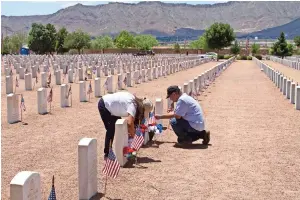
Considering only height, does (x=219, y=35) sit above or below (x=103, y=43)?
above

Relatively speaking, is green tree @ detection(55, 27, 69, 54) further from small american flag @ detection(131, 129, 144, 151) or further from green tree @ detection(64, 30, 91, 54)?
small american flag @ detection(131, 129, 144, 151)

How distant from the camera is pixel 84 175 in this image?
23.1 feet

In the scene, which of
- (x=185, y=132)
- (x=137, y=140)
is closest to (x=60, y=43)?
(x=185, y=132)

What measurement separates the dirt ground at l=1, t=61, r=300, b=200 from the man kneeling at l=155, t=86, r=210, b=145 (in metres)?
0.23

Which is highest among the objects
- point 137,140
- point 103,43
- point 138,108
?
point 103,43

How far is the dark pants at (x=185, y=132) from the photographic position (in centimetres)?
1053

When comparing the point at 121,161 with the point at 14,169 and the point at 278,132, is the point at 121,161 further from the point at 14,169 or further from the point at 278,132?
the point at 278,132

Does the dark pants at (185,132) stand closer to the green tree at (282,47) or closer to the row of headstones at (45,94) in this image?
the row of headstones at (45,94)

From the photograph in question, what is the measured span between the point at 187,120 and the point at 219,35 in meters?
92.7

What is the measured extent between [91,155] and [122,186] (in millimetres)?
892

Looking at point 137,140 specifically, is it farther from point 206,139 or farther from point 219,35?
point 219,35

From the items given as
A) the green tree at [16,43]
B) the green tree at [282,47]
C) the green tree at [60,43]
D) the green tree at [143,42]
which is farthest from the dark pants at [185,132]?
the green tree at [143,42]

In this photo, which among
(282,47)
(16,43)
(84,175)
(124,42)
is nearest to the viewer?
(84,175)

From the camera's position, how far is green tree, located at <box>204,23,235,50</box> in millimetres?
101375
